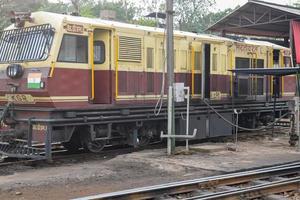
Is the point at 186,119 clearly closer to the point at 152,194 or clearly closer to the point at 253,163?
the point at 253,163

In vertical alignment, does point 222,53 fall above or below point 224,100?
above

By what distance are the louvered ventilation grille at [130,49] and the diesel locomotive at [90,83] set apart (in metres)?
0.03

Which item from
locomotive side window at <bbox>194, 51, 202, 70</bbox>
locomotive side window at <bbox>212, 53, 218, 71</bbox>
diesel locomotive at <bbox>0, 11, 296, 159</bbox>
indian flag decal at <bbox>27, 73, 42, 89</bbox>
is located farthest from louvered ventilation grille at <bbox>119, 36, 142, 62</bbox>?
locomotive side window at <bbox>212, 53, 218, 71</bbox>

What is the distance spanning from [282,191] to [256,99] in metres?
9.73

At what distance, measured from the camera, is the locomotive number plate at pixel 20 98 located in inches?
454

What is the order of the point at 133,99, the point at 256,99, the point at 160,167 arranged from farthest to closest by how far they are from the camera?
1. the point at 256,99
2. the point at 133,99
3. the point at 160,167

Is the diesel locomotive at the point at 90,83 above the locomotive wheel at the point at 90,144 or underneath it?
above

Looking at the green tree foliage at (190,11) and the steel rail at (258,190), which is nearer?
the steel rail at (258,190)

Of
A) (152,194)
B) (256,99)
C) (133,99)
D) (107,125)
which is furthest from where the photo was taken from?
(256,99)

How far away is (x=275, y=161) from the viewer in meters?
11.4

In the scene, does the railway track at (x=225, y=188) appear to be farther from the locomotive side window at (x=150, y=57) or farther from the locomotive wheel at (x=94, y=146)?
the locomotive side window at (x=150, y=57)

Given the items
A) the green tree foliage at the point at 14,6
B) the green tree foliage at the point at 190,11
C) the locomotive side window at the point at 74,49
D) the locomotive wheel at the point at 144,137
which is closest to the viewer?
the locomotive side window at the point at 74,49

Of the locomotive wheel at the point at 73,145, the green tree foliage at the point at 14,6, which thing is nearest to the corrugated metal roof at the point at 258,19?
the locomotive wheel at the point at 73,145

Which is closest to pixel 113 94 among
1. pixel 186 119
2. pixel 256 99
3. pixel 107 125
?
pixel 107 125
